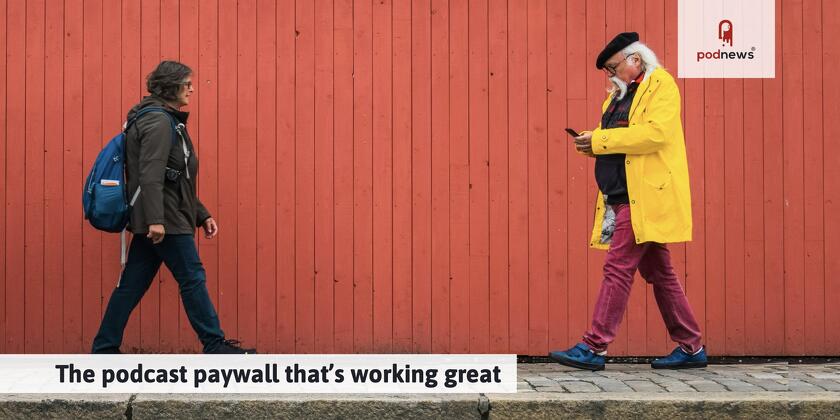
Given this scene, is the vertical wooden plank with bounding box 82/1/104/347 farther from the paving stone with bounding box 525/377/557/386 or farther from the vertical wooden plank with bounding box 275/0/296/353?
the paving stone with bounding box 525/377/557/386

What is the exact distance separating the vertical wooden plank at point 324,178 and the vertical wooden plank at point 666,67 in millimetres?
1666

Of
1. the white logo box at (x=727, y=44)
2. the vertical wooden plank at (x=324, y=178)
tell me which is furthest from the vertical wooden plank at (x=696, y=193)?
the vertical wooden plank at (x=324, y=178)

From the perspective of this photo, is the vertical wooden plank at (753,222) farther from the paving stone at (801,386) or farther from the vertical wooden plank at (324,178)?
the vertical wooden plank at (324,178)

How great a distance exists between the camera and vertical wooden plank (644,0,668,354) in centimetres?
637

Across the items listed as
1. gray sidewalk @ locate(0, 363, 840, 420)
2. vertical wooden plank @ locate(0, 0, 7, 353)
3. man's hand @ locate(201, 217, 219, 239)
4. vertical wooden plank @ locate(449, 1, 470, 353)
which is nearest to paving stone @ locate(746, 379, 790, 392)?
gray sidewalk @ locate(0, 363, 840, 420)

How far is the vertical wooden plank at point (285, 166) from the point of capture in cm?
636

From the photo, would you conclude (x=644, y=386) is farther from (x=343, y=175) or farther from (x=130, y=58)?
(x=130, y=58)

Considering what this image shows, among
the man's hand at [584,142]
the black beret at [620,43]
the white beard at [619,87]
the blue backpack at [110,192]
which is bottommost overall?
the blue backpack at [110,192]

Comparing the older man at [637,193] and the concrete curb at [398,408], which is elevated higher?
the older man at [637,193]

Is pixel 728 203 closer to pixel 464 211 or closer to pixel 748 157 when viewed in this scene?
pixel 748 157

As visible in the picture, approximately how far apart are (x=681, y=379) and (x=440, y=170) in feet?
5.80

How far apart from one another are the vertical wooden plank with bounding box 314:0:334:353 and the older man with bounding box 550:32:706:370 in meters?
1.42

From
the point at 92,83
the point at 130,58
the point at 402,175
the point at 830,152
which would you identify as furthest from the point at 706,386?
the point at 92,83

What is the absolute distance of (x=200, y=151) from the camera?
6344mm
